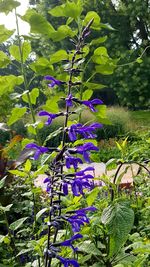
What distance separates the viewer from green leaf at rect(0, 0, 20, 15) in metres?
1.96

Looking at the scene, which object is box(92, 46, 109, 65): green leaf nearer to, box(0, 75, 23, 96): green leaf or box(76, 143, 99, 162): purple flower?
box(0, 75, 23, 96): green leaf

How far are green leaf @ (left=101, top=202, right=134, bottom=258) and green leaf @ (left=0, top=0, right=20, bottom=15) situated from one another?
110 centimetres

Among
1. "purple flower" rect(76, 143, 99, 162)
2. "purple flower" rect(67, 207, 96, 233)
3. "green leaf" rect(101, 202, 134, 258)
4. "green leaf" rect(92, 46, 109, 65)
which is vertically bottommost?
"green leaf" rect(101, 202, 134, 258)

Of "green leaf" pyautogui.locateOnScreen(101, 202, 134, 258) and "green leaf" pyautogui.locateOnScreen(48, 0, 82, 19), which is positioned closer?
"green leaf" pyautogui.locateOnScreen(101, 202, 134, 258)

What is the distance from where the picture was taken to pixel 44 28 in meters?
1.74

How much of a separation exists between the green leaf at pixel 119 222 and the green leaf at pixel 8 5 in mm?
1105

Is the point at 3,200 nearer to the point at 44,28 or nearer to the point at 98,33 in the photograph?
the point at 44,28

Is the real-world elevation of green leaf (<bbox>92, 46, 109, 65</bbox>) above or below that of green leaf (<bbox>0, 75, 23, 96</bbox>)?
above

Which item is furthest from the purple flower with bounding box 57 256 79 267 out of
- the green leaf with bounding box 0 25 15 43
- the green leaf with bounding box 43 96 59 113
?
the green leaf with bounding box 0 25 15 43

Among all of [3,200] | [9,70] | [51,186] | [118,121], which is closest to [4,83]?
[51,186]

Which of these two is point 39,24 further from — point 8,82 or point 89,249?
point 89,249

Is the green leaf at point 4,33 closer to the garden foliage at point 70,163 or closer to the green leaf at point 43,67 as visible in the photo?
the garden foliage at point 70,163

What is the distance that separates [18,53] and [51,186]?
40.4 inches

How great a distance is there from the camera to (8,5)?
1966 millimetres
